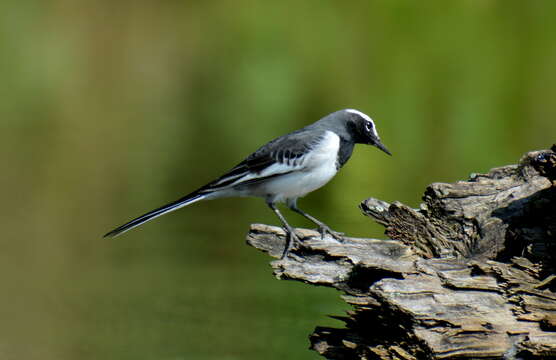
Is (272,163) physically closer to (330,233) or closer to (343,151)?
(343,151)

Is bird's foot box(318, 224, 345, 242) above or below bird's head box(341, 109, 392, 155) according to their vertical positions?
below

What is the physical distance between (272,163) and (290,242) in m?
0.61

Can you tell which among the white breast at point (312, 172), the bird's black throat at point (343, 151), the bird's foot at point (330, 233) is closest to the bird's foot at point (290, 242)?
the bird's foot at point (330, 233)

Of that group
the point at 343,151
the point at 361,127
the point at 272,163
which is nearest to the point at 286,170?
the point at 272,163

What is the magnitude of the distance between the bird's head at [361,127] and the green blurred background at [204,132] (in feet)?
3.85

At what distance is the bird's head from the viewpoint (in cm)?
459

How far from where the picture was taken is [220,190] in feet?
14.6

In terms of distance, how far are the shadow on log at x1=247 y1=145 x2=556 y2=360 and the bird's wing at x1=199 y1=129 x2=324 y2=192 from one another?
0.41 meters

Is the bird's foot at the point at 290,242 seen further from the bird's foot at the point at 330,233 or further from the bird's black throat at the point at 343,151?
the bird's black throat at the point at 343,151

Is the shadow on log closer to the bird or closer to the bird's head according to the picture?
the bird

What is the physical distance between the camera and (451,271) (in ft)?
11.4

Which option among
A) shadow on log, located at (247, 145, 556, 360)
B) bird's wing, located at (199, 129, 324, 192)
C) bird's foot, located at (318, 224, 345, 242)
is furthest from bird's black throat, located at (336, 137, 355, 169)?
shadow on log, located at (247, 145, 556, 360)

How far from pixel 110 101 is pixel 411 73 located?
3756mm

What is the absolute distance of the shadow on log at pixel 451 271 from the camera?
3.24 meters
